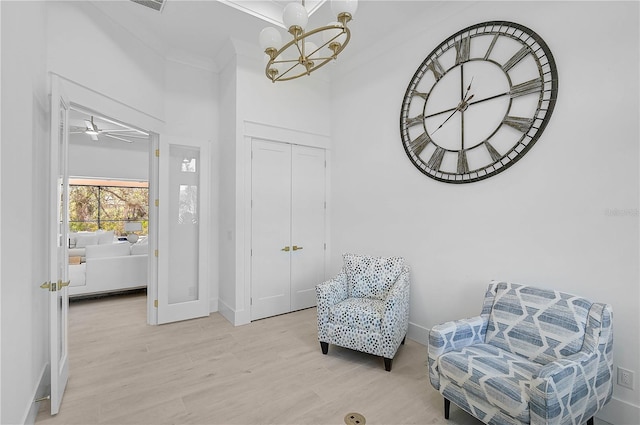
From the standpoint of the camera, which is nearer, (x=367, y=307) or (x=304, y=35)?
(x=304, y=35)

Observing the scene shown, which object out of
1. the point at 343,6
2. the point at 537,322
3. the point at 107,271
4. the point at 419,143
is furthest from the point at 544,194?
the point at 107,271

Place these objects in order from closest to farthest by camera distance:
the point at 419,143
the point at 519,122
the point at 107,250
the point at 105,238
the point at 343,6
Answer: the point at 343,6 < the point at 519,122 < the point at 419,143 < the point at 107,250 < the point at 105,238

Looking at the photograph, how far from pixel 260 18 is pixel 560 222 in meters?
3.37

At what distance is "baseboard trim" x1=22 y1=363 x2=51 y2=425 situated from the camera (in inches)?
76.0

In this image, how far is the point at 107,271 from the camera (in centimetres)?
475

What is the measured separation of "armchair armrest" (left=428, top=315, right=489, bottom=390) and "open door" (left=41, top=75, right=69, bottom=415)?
2.54m

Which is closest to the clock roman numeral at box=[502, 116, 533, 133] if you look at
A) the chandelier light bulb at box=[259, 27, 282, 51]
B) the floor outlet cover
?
the chandelier light bulb at box=[259, 27, 282, 51]

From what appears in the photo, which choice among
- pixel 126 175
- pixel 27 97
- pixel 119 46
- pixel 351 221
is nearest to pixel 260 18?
pixel 119 46

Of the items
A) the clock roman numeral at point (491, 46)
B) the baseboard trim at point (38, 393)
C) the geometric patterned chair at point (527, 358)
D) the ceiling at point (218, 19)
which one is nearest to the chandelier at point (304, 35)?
the ceiling at point (218, 19)

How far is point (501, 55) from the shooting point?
8.50 feet

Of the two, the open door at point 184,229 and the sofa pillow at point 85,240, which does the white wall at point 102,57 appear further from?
the sofa pillow at point 85,240

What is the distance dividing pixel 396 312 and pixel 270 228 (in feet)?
6.49

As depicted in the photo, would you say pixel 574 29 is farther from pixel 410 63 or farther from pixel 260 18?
pixel 260 18

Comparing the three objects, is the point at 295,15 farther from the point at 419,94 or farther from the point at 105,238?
the point at 105,238
